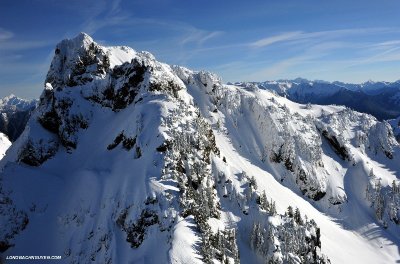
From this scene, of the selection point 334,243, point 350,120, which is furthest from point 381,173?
point 334,243

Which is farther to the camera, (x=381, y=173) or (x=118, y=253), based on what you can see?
(x=381, y=173)

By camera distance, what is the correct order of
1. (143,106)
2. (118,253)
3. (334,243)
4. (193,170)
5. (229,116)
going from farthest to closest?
(229,116)
(334,243)
(143,106)
(193,170)
(118,253)

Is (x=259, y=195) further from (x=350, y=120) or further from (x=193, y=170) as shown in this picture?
(x=350, y=120)

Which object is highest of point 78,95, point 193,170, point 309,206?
point 78,95

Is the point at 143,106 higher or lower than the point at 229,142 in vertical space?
higher

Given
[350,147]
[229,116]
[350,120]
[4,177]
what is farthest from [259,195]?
[350,120]


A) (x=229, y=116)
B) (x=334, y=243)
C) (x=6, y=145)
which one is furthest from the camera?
(x=6, y=145)
